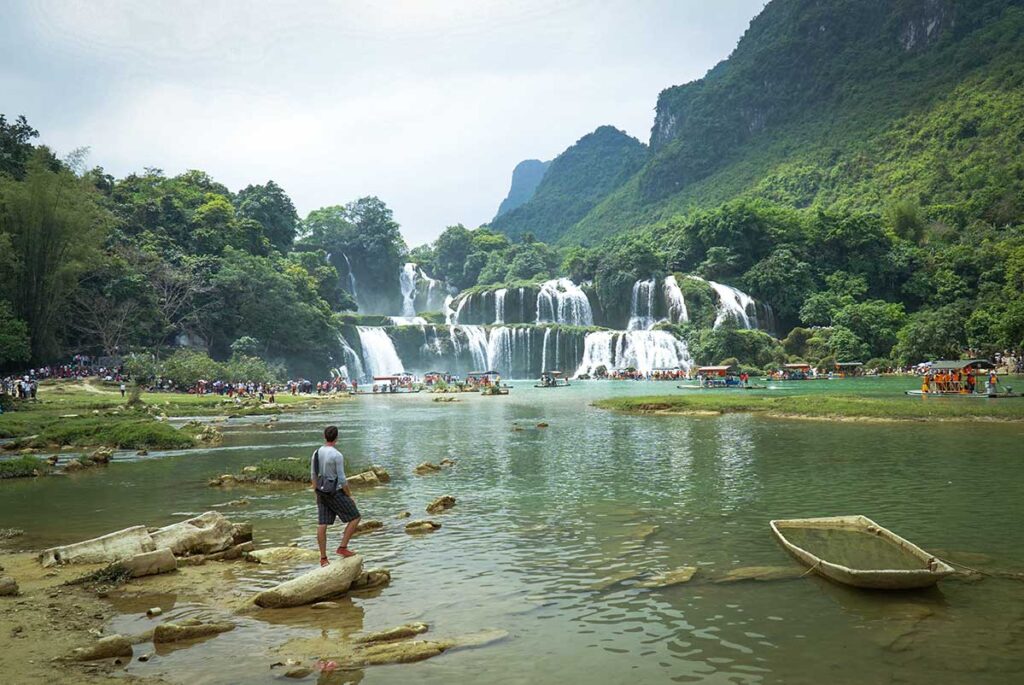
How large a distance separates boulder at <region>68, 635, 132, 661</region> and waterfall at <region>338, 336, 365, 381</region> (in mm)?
79587

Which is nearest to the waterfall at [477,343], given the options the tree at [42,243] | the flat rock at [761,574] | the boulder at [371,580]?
the tree at [42,243]

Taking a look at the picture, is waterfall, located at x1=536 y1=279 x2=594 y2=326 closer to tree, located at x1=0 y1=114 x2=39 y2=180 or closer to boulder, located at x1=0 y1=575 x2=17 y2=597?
tree, located at x1=0 y1=114 x2=39 y2=180

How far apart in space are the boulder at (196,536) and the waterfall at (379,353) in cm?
7700

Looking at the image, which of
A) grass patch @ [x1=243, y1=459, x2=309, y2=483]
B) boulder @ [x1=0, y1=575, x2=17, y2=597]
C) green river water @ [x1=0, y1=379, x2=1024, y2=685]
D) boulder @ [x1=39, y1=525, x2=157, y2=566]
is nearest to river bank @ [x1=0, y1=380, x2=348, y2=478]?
green river water @ [x1=0, y1=379, x2=1024, y2=685]

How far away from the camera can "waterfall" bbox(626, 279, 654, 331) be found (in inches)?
3620

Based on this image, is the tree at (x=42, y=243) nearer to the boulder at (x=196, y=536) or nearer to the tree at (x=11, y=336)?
the tree at (x=11, y=336)

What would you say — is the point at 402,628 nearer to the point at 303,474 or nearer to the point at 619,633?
the point at 619,633

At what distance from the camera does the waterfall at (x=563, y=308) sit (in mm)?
94312

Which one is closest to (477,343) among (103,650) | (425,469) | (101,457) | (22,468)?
(101,457)

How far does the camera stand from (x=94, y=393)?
151 ft

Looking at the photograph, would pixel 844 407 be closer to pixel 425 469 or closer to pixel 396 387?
pixel 425 469

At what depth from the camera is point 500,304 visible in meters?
95.9

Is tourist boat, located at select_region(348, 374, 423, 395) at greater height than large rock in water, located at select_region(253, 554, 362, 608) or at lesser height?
greater

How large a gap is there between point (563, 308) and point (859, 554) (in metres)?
85.2
